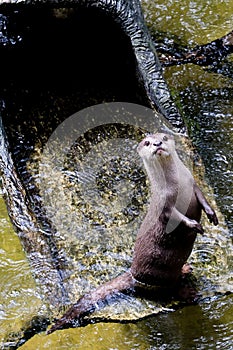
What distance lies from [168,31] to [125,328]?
258 cm

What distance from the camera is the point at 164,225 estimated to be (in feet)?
9.11

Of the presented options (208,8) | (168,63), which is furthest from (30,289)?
→ (208,8)

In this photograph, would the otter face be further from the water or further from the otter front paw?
the water

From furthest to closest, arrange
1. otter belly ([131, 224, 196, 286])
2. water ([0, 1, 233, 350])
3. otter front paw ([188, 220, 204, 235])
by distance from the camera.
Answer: water ([0, 1, 233, 350]) < otter belly ([131, 224, 196, 286]) < otter front paw ([188, 220, 204, 235])

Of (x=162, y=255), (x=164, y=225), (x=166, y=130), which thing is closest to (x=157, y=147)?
(x=164, y=225)

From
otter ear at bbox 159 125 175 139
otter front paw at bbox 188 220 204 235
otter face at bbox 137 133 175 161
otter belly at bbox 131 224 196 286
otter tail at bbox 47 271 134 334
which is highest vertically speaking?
otter ear at bbox 159 125 175 139

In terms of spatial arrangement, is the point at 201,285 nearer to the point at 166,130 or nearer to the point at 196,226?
the point at 196,226

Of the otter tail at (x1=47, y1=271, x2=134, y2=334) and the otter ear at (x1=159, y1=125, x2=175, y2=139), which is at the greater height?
the otter ear at (x1=159, y1=125, x2=175, y2=139)

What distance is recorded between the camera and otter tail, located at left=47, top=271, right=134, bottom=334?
9.37 feet

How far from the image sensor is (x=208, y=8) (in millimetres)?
5039

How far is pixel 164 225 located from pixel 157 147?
0.33 meters

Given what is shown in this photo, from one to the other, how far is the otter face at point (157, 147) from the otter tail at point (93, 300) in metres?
0.58

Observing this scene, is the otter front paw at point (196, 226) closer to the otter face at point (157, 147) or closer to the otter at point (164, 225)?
the otter at point (164, 225)

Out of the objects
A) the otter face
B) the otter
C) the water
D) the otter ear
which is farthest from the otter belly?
the otter ear
